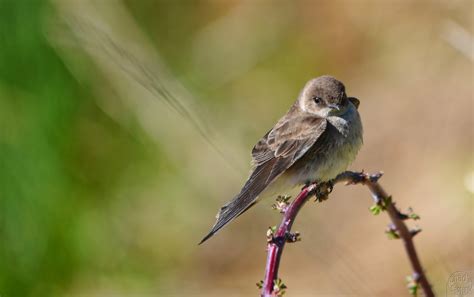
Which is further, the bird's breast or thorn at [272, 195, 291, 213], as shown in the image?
the bird's breast

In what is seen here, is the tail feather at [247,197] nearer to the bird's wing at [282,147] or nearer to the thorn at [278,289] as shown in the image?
the bird's wing at [282,147]

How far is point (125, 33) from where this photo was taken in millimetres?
6402

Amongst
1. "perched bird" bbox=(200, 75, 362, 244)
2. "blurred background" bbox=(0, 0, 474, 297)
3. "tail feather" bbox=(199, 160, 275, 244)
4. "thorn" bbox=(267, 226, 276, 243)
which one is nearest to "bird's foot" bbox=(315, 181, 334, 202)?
"perched bird" bbox=(200, 75, 362, 244)

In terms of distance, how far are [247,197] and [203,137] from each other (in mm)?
521

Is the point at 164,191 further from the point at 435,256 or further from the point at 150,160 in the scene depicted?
the point at 435,256

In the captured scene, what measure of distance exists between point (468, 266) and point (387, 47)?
3263 millimetres

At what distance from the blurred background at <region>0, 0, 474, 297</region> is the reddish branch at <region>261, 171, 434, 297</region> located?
2.46 feet

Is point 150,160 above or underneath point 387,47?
underneath

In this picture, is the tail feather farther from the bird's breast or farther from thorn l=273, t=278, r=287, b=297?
thorn l=273, t=278, r=287, b=297

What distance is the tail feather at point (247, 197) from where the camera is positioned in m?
3.08

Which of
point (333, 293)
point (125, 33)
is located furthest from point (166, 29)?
point (333, 293)

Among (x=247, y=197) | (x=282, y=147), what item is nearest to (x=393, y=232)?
(x=247, y=197)

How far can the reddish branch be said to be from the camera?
2.04 metres

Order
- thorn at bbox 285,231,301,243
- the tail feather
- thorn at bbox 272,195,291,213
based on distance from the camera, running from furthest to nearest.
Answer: the tail feather → thorn at bbox 272,195,291,213 → thorn at bbox 285,231,301,243
